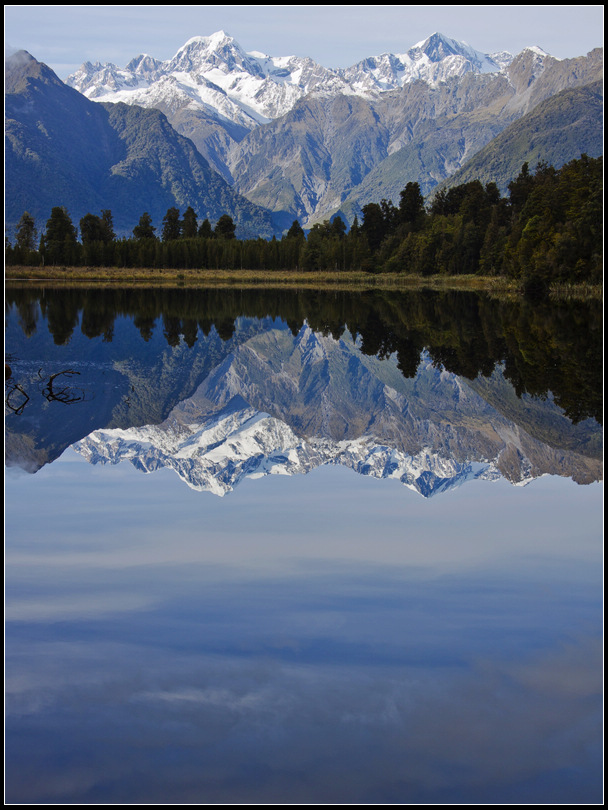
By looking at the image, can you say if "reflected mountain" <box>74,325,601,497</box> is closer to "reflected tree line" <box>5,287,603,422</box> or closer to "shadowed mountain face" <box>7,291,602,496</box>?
"shadowed mountain face" <box>7,291,602,496</box>

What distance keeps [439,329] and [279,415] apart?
2876 cm

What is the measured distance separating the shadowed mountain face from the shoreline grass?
93.0 meters

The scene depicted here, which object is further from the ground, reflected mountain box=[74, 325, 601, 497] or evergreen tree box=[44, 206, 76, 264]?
evergreen tree box=[44, 206, 76, 264]

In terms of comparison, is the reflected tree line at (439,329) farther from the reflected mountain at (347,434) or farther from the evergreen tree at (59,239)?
the evergreen tree at (59,239)

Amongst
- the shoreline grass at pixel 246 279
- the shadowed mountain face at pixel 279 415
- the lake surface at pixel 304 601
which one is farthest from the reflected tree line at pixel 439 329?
the shoreline grass at pixel 246 279

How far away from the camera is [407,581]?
10.9m

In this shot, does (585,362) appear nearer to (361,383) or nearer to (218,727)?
(361,383)

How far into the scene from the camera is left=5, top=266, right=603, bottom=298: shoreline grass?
143 metres

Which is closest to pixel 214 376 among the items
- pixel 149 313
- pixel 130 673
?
pixel 130 673

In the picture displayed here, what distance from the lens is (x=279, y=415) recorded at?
24.7 metres

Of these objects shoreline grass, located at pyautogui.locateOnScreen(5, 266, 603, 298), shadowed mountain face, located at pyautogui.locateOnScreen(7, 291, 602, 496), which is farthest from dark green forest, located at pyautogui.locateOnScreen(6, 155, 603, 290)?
shadowed mountain face, located at pyautogui.locateOnScreen(7, 291, 602, 496)

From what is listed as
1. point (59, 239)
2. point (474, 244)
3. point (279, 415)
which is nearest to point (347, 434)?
point (279, 415)

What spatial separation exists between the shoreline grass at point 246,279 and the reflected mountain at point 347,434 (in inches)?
3890

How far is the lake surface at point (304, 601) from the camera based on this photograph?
→ 691cm
